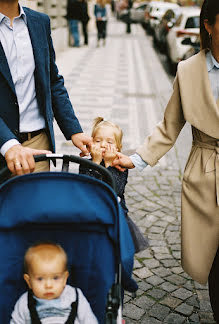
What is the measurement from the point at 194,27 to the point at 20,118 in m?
11.6

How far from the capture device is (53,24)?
16.1 m

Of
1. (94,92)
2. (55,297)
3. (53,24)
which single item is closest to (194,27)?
(94,92)

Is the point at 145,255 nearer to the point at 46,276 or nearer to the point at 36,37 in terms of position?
the point at 46,276

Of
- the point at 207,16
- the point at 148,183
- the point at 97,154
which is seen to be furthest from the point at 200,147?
the point at 148,183

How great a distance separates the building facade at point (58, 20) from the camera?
1598 cm

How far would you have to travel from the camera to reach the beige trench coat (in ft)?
7.79

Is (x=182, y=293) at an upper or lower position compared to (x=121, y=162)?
lower

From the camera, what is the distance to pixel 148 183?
5.64m

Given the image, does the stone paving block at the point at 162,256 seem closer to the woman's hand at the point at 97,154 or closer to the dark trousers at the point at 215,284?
the dark trousers at the point at 215,284

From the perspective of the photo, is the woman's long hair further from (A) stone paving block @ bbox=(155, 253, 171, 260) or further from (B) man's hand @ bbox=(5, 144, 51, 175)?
(A) stone paving block @ bbox=(155, 253, 171, 260)

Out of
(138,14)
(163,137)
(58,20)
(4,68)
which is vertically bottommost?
(138,14)

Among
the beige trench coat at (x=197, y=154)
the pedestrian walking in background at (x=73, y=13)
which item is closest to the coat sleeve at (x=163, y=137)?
the beige trench coat at (x=197, y=154)

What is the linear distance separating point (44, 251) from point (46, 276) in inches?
4.6

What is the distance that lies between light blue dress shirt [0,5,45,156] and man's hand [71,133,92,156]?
0.34m
